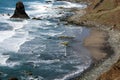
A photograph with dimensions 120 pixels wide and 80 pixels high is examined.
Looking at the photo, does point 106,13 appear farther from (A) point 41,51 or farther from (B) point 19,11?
(A) point 41,51

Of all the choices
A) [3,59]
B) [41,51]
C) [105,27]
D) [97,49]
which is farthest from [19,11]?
[3,59]

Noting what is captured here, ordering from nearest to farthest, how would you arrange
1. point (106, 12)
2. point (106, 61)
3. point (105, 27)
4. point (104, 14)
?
1. point (106, 61)
2. point (105, 27)
3. point (104, 14)
4. point (106, 12)

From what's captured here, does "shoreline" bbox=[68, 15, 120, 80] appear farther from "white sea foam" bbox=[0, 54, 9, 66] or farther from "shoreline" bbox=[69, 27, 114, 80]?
"white sea foam" bbox=[0, 54, 9, 66]

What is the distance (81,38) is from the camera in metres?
66.3

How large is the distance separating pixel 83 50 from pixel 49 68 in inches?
476

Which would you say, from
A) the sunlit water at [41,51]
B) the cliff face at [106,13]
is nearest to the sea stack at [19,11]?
the sunlit water at [41,51]

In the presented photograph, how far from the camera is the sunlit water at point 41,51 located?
42688 millimetres

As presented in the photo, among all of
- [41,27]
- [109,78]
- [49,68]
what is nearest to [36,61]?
[49,68]

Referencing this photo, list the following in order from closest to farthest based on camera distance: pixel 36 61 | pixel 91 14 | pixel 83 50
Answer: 1. pixel 36 61
2. pixel 83 50
3. pixel 91 14

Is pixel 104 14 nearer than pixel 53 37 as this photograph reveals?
No

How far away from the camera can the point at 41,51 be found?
176 ft

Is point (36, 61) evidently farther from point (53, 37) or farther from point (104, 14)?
point (104, 14)

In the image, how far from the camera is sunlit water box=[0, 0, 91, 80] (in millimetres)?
42688

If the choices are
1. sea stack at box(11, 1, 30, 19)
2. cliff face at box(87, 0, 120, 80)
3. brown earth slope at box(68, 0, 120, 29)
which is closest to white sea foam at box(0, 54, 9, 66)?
cliff face at box(87, 0, 120, 80)
